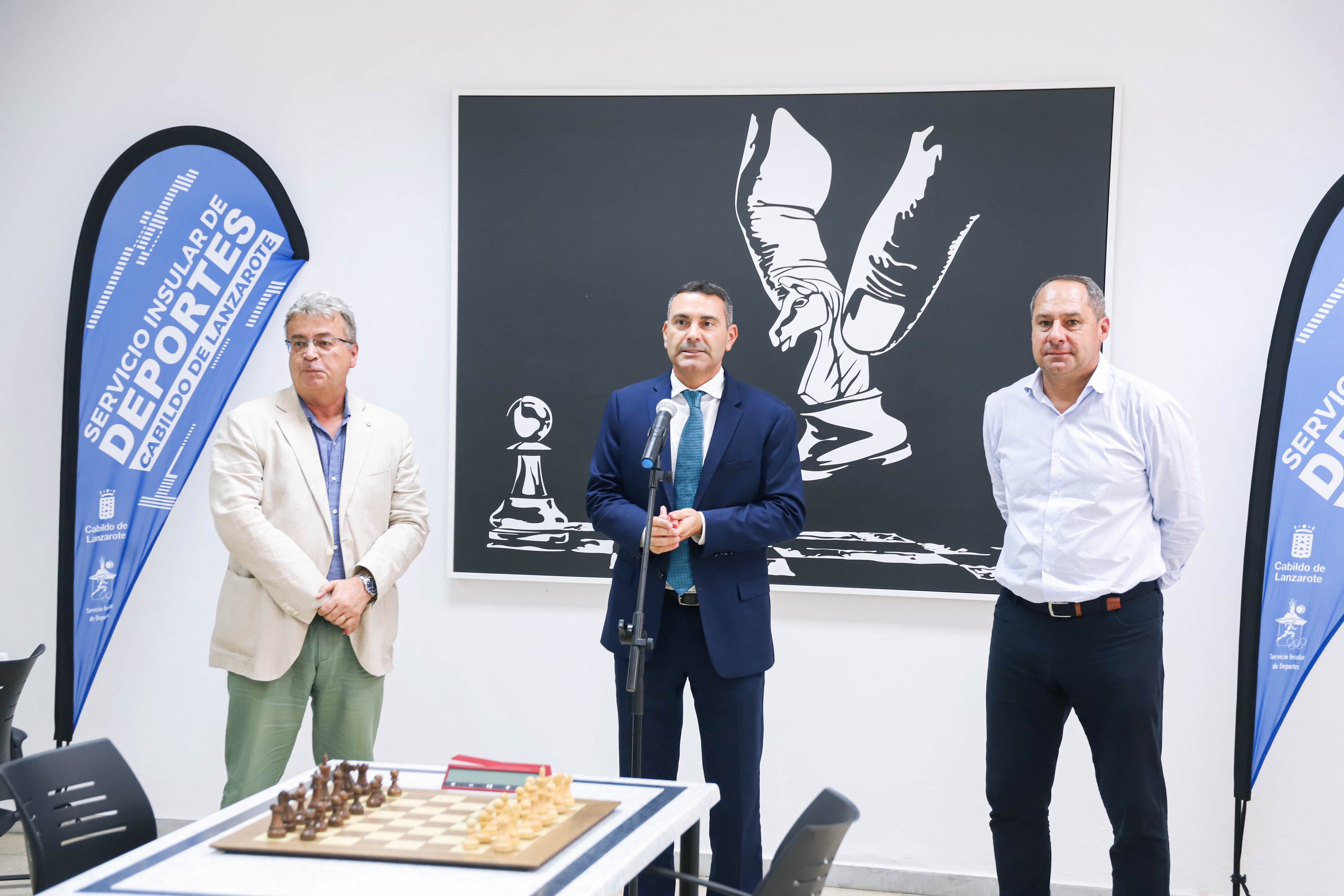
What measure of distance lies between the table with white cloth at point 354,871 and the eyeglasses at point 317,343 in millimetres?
1471

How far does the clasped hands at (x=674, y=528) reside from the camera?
2.78 meters

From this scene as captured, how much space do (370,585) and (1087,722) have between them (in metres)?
2.00

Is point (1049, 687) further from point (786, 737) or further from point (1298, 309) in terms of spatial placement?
point (1298, 309)

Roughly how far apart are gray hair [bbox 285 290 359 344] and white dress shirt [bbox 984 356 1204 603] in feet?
6.46

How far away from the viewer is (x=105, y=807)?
7.03ft

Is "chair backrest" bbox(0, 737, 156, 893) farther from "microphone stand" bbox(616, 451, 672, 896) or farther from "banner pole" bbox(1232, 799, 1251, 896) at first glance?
"banner pole" bbox(1232, 799, 1251, 896)

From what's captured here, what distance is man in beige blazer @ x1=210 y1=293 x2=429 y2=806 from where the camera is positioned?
9.82ft

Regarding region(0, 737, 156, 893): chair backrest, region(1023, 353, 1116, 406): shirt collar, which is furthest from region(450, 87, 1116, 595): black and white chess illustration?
region(0, 737, 156, 893): chair backrest

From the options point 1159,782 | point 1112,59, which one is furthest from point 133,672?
point 1112,59

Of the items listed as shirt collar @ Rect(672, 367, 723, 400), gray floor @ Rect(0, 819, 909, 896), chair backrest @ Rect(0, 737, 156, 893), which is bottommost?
gray floor @ Rect(0, 819, 909, 896)

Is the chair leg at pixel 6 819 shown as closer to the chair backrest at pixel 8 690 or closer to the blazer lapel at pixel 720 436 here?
the chair backrest at pixel 8 690

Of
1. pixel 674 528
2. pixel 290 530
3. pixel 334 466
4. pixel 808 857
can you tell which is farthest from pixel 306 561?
pixel 808 857

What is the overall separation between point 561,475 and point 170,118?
2.13m

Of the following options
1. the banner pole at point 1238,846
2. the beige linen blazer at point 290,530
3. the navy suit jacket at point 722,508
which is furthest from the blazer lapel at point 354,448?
the banner pole at point 1238,846
